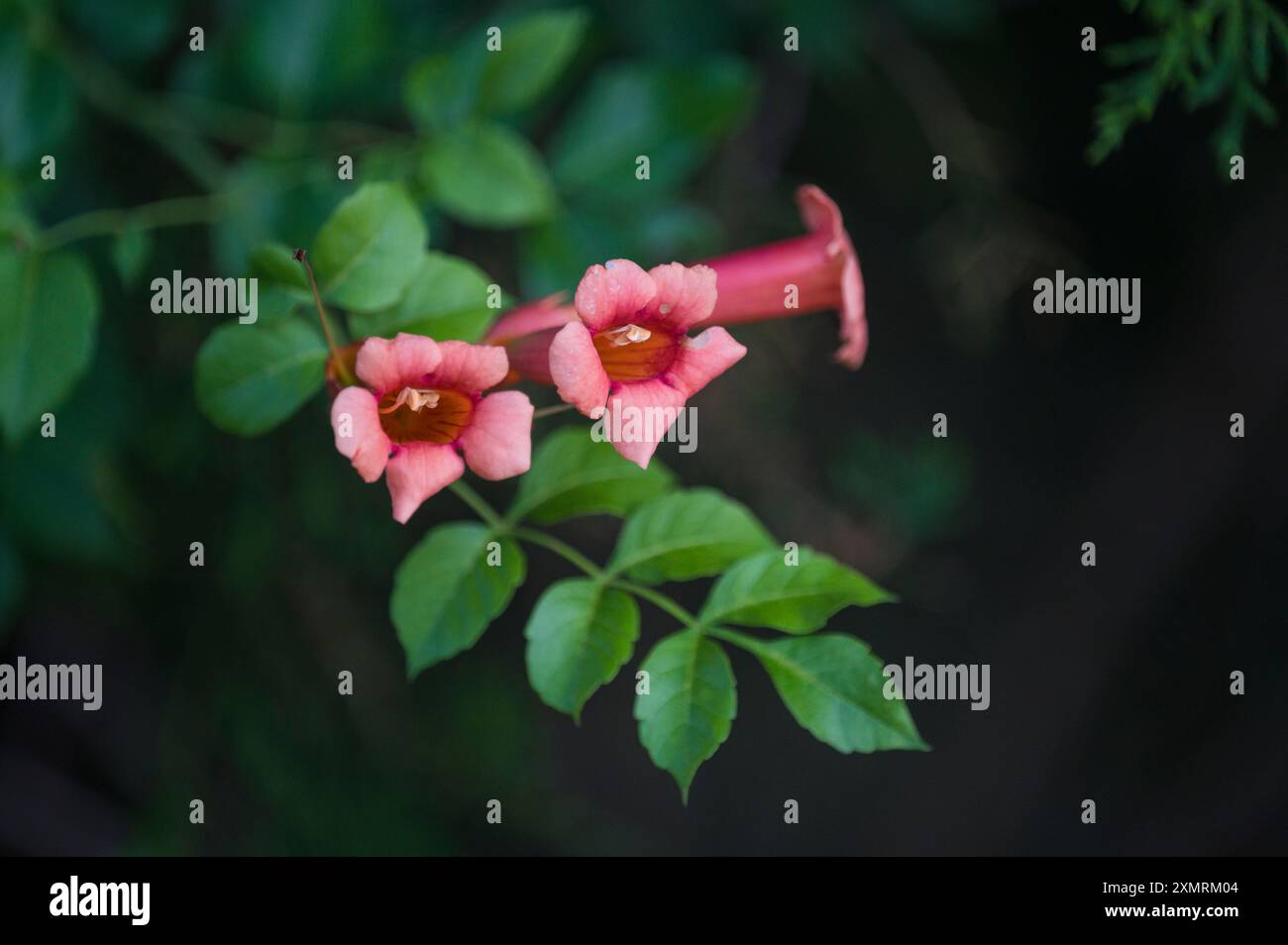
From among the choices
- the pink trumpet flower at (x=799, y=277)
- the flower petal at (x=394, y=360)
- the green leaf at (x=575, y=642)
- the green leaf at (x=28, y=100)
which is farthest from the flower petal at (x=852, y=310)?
the green leaf at (x=28, y=100)

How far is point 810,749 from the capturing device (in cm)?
386

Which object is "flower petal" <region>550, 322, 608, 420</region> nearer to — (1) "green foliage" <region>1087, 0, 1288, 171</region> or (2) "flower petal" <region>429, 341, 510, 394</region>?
(2) "flower petal" <region>429, 341, 510, 394</region>

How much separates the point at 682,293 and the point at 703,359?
0.26 feet

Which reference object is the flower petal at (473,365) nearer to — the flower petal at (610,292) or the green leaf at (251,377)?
the flower petal at (610,292)

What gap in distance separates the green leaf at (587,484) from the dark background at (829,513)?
61cm

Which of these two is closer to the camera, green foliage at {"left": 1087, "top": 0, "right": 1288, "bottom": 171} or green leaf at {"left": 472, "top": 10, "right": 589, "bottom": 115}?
green foliage at {"left": 1087, "top": 0, "right": 1288, "bottom": 171}

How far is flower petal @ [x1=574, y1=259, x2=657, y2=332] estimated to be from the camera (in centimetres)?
113

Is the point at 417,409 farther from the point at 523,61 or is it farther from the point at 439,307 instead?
the point at 523,61

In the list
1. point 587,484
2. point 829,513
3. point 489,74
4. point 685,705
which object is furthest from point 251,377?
point 829,513

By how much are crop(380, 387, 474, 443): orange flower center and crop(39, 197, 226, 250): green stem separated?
0.66m

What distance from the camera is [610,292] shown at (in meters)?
1.15

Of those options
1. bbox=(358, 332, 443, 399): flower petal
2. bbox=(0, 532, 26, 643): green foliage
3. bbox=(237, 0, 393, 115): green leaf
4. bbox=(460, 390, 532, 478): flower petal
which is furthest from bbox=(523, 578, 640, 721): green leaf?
bbox=(0, 532, 26, 643): green foliage
